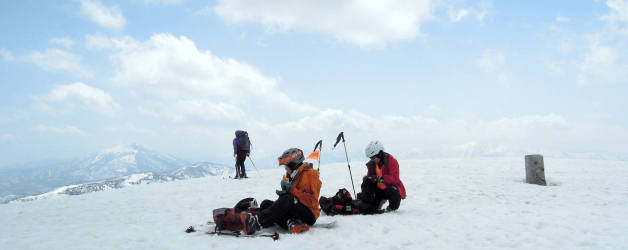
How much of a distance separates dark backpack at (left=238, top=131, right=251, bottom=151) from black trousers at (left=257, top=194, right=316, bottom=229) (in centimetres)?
1119

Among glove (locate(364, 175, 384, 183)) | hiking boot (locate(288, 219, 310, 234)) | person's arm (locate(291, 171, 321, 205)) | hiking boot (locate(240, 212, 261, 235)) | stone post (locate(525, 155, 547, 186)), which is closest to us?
hiking boot (locate(240, 212, 261, 235))

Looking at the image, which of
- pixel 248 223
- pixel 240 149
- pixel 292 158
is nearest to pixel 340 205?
pixel 292 158

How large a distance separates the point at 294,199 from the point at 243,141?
453 inches

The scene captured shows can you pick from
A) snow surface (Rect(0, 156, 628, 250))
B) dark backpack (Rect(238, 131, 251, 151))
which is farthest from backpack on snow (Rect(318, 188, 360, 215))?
dark backpack (Rect(238, 131, 251, 151))

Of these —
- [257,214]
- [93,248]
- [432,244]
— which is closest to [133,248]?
[93,248]

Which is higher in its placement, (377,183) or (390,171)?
(390,171)

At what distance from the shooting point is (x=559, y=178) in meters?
14.0

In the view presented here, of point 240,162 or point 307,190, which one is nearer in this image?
point 307,190

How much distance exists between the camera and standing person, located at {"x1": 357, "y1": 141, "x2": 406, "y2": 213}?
8234mm

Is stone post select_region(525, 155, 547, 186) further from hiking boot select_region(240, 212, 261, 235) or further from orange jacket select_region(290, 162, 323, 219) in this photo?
hiking boot select_region(240, 212, 261, 235)

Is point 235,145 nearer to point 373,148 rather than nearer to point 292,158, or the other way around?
point 373,148

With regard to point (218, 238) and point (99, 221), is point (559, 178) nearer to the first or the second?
point (218, 238)

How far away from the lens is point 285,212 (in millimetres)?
6527

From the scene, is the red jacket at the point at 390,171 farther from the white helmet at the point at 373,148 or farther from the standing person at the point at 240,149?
the standing person at the point at 240,149
